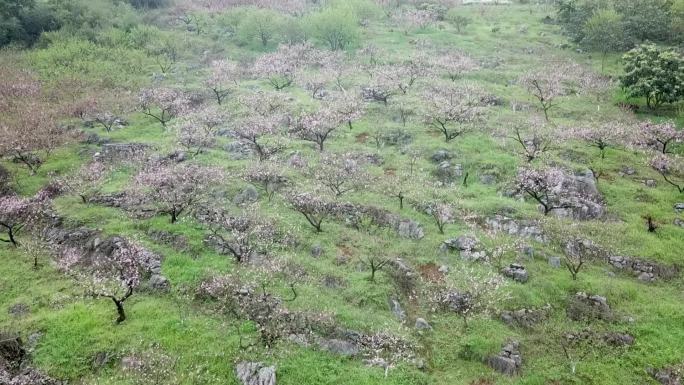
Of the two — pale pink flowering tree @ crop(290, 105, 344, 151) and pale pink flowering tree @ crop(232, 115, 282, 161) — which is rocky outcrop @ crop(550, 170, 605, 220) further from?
pale pink flowering tree @ crop(232, 115, 282, 161)

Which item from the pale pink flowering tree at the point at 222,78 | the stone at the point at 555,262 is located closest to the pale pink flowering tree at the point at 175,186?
the pale pink flowering tree at the point at 222,78

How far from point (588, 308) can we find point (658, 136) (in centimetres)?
2275

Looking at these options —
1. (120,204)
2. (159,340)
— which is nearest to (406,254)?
(159,340)

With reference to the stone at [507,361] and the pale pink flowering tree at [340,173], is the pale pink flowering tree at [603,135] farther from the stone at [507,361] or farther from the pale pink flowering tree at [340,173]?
the stone at [507,361]

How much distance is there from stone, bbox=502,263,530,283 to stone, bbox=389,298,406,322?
710cm

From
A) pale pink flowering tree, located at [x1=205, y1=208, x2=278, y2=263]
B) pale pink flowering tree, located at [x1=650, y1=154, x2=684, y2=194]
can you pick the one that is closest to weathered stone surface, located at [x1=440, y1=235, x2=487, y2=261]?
pale pink flowering tree, located at [x1=205, y1=208, x2=278, y2=263]

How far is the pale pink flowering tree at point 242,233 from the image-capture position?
1249 inches

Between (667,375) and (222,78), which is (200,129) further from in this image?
(667,375)

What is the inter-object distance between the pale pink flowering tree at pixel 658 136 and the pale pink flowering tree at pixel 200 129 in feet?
125

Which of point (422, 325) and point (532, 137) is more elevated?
point (532, 137)

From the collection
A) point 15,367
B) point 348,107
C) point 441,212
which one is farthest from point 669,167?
point 15,367

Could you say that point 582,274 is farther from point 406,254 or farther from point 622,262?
point 406,254

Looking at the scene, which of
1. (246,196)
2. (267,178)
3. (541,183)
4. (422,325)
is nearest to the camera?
(422,325)

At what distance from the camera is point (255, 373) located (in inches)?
951
